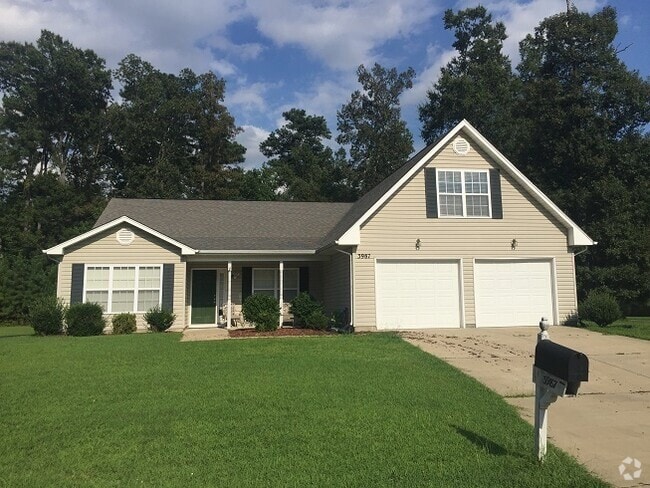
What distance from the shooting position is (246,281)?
20.5 metres

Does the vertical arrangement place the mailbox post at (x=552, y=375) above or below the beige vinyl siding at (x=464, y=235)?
below

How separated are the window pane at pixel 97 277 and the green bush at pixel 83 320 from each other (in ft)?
3.97

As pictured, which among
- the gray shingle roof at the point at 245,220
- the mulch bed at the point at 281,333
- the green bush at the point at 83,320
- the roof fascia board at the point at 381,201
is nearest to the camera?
the mulch bed at the point at 281,333

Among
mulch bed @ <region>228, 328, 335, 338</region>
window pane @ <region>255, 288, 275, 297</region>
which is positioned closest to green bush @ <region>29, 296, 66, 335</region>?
mulch bed @ <region>228, 328, 335, 338</region>

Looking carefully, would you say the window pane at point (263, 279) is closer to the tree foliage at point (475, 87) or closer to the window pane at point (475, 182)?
the window pane at point (475, 182)

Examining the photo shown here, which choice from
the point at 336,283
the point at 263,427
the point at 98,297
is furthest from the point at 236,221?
the point at 263,427

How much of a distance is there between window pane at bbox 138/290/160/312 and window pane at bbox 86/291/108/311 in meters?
1.09

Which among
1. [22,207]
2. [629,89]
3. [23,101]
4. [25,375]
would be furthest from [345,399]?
[23,101]

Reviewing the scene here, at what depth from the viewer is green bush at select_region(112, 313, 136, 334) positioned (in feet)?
57.0

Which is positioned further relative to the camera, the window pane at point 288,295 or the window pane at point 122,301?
the window pane at point 288,295

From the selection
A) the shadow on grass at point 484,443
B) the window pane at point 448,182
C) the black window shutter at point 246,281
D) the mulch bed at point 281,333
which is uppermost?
the window pane at point 448,182

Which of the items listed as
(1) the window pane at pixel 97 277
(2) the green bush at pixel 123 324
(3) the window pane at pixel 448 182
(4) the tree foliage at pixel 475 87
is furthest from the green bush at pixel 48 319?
(4) the tree foliage at pixel 475 87

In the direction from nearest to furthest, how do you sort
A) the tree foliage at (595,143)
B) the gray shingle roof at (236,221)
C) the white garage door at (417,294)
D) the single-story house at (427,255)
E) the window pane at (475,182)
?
the white garage door at (417,294) → the single-story house at (427,255) → the window pane at (475,182) → the gray shingle roof at (236,221) → the tree foliage at (595,143)

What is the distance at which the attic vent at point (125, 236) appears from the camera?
18.2 meters
